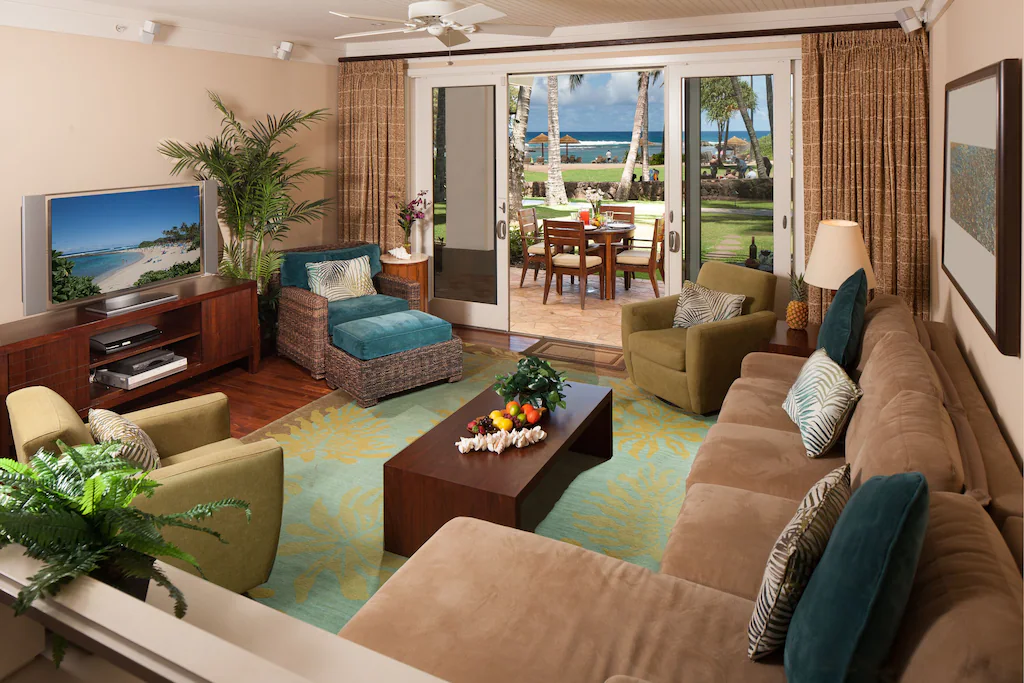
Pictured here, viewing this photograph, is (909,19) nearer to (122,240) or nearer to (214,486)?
(214,486)

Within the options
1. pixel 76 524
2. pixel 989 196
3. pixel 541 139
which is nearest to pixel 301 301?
pixel 989 196

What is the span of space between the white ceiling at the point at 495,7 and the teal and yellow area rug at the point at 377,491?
237 cm

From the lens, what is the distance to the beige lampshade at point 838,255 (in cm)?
426

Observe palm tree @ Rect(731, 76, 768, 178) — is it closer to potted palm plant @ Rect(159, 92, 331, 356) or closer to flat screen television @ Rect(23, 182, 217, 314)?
potted palm plant @ Rect(159, 92, 331, 356)

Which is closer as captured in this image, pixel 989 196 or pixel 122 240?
pixel 989 196

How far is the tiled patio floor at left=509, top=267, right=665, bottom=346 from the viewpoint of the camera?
6.79 meters

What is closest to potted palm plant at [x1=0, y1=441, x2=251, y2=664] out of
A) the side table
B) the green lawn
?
the side table

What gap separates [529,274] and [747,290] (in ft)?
16.8

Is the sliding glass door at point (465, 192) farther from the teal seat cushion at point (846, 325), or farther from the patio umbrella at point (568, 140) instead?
the patio umbrella at point (568, 140)

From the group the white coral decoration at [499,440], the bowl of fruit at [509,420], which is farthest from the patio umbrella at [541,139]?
the white coral decoration at [499,440]

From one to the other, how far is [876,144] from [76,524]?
5075 millimetres

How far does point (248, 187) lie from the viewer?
5555mm

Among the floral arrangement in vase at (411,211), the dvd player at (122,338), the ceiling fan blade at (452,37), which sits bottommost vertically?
the dvd player at (122,338)

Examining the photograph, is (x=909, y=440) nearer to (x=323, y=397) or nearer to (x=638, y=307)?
(x=638, y=307)
